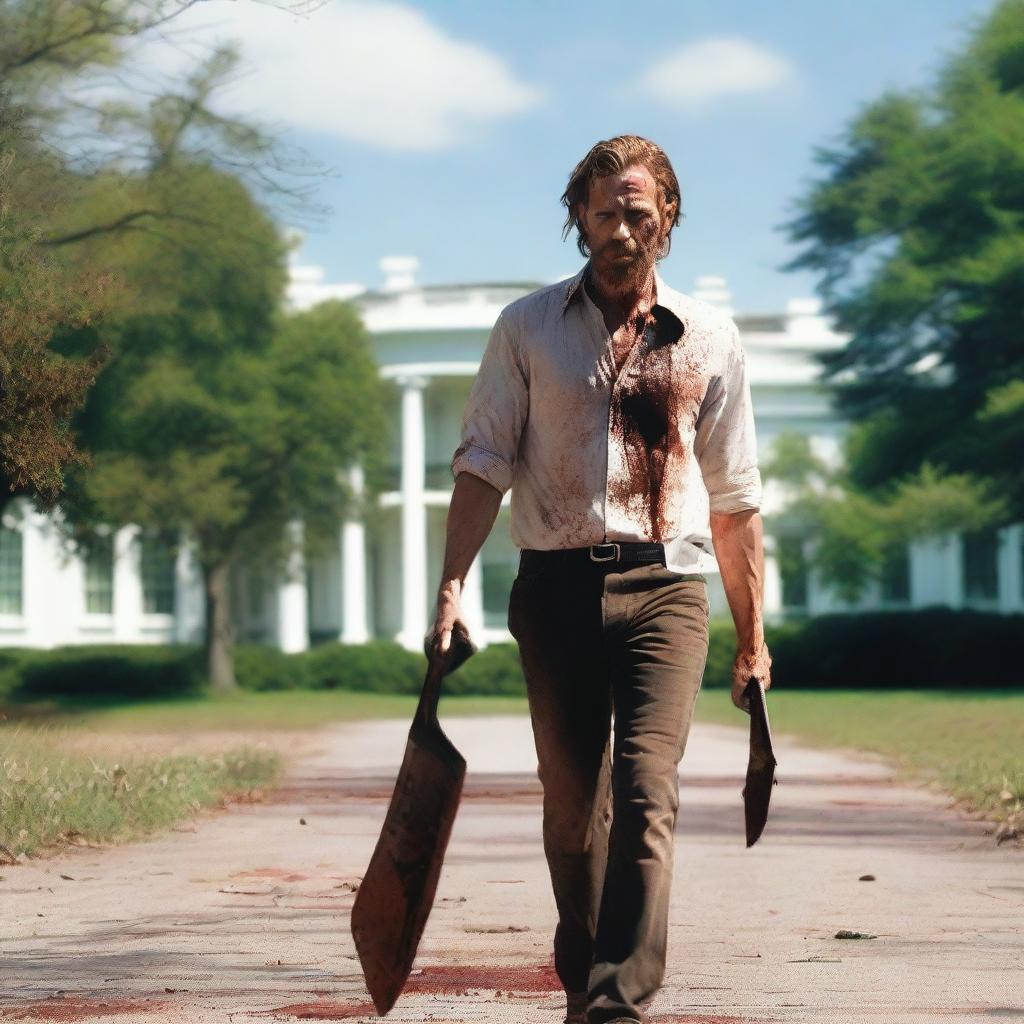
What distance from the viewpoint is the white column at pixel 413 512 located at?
49562 mm

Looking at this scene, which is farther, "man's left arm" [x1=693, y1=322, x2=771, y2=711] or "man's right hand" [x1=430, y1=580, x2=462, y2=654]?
"man's left arm" [x1=693, y1=322, x2=771, y2=711]

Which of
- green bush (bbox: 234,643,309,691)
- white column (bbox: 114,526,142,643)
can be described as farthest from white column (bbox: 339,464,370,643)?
green bush (bbox: 234,643,309,691)

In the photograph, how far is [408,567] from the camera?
49.6m

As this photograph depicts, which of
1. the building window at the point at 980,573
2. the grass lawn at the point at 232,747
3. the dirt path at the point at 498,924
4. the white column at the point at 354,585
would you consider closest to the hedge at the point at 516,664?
the grass lawn at the point at 232,747

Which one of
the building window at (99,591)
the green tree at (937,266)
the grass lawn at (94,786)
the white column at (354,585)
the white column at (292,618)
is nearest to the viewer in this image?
the grass lawn at (94,786)

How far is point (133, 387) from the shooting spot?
27.8 m

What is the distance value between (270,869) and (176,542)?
Answer: 26000 mm

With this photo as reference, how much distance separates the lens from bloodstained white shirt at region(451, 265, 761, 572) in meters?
4.55

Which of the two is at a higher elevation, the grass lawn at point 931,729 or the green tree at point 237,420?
the green tree at point 237,420

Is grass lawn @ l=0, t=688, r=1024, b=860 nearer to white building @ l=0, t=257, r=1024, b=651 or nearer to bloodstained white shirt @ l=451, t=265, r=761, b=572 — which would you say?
bloodstained white shirt @ l=451, t=265, r=761, b=572

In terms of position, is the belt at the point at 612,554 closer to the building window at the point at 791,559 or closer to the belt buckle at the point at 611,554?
the belt buckle at the point at 611,554

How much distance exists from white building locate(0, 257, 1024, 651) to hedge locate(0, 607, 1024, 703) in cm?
704

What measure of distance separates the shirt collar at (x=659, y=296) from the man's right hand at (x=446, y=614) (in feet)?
2.14

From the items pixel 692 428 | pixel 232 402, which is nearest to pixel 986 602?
pixel 232 402
